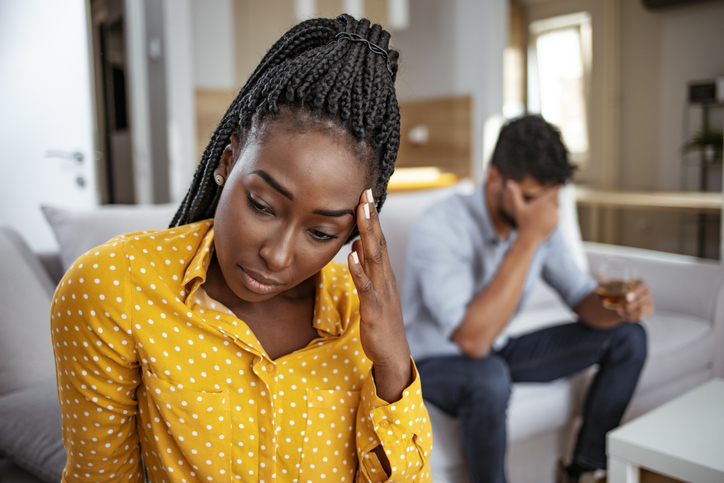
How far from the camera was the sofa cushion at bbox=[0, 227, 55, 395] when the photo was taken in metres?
0.99

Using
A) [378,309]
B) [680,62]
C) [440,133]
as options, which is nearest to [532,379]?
[378,309]

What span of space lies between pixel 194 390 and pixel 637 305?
3.98 feet

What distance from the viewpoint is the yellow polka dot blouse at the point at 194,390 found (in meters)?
0.65

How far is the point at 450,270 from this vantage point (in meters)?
1.47

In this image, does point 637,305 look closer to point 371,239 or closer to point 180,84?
point 371,239

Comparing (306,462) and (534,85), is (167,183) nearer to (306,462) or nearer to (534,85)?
(306,462)

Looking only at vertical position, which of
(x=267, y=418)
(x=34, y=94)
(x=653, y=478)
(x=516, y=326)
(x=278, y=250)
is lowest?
(x=653, y=478)

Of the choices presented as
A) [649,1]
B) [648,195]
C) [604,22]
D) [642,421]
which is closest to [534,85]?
[604,22]

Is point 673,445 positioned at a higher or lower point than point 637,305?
lower

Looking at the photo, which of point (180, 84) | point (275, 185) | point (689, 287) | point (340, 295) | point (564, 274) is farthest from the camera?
point (180, 84)

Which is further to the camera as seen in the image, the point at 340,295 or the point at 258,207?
the point at 340,295

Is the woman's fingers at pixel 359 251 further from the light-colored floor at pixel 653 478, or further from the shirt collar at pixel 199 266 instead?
the light-colored floor at pixel 653 478

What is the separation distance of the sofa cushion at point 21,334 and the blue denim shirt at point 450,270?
2.72ft

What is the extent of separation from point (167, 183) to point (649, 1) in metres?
4.12
